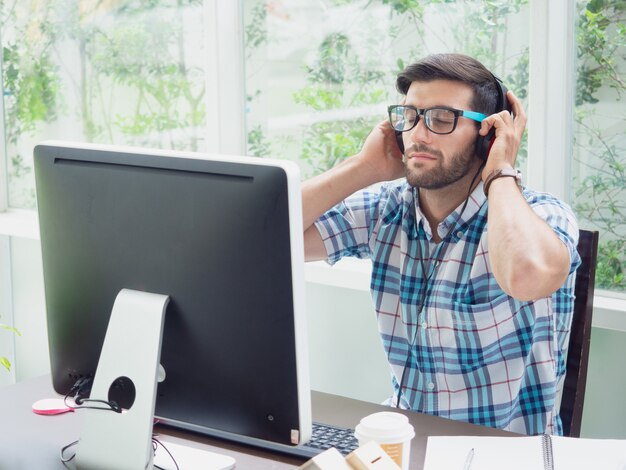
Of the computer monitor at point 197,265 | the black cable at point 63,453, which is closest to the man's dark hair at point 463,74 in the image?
the computer monitor at point 197,265

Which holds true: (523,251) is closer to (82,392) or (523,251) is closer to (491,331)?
(491,331)

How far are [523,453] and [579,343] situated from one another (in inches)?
17.2

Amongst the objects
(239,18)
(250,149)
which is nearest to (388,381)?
(250,149)

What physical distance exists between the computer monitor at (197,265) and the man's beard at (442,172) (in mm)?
702

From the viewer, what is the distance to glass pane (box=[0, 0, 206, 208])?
292cm

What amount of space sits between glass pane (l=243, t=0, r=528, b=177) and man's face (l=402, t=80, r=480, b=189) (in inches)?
20.0

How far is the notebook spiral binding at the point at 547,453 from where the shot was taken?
128cm

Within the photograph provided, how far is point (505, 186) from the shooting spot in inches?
66.9

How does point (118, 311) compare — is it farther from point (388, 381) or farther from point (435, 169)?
point (388, 381)

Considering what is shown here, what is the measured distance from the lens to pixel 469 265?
5.68 feet

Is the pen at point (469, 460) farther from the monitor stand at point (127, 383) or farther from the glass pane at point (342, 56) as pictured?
the glass pane at point (342, 56)

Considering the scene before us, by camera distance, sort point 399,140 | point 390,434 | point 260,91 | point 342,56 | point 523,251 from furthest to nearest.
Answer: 1. point 260,91
2. point 342,56
3. point 399,140
4. point 523,251
5. point 390,434

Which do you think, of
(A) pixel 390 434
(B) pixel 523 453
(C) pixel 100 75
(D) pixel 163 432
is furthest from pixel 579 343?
(C) pixel 100 75

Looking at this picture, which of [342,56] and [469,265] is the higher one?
[342,56]
